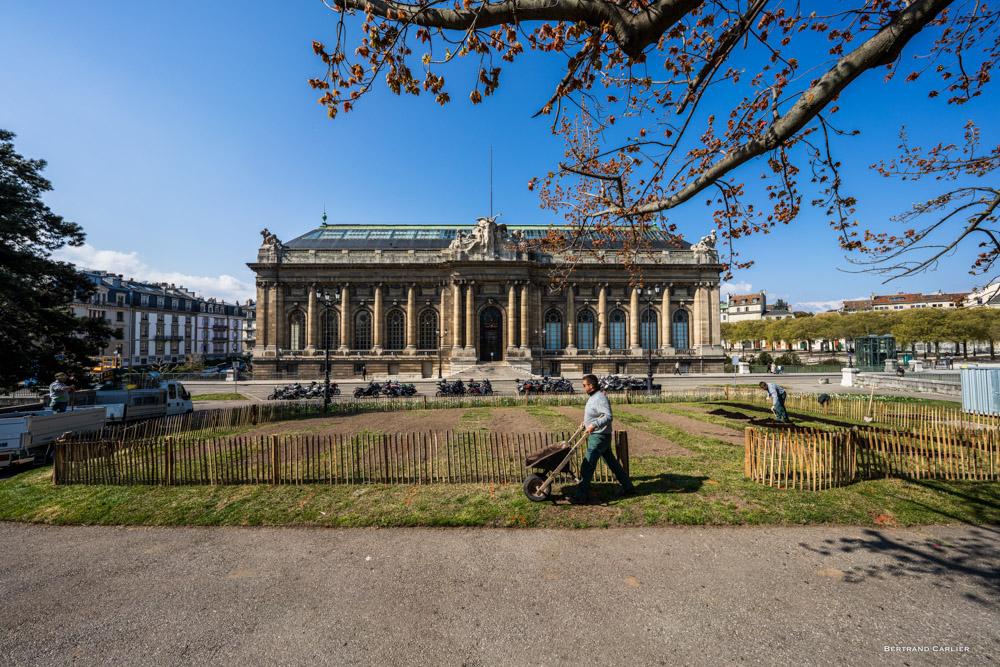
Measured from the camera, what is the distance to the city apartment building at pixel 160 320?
197 ft

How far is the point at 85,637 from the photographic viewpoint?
394 centimetres

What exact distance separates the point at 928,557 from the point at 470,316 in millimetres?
42494

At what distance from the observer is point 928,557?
16.7 feet

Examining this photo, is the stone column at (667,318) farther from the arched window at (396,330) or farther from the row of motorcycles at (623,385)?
the arched window at (396,330)

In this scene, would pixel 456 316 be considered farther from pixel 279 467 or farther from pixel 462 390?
pixel 279 467

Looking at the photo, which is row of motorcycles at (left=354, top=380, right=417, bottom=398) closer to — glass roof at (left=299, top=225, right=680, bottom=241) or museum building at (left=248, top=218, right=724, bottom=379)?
museum building at (left=248, top=218, right=724, bottom=379)

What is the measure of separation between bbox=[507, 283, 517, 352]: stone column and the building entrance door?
1757mm

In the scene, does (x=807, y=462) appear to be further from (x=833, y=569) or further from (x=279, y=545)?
(x=279, y=545)

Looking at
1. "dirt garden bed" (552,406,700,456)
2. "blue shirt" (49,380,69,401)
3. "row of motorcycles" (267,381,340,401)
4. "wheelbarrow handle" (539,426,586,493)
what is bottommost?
"row of motorcycles" (267,381,340,401)

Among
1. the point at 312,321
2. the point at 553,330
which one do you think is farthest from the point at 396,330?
the point at 553,330

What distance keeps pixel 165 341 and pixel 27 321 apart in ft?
219

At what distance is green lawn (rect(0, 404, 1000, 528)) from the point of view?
20.6 feet

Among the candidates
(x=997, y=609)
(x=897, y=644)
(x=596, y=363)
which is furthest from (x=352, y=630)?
(x=596, y=363)

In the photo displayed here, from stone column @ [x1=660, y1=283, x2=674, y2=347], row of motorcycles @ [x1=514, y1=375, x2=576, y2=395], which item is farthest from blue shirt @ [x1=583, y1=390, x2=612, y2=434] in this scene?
stone column @ [x1=660, y1=283, x2=674, y2=347]
